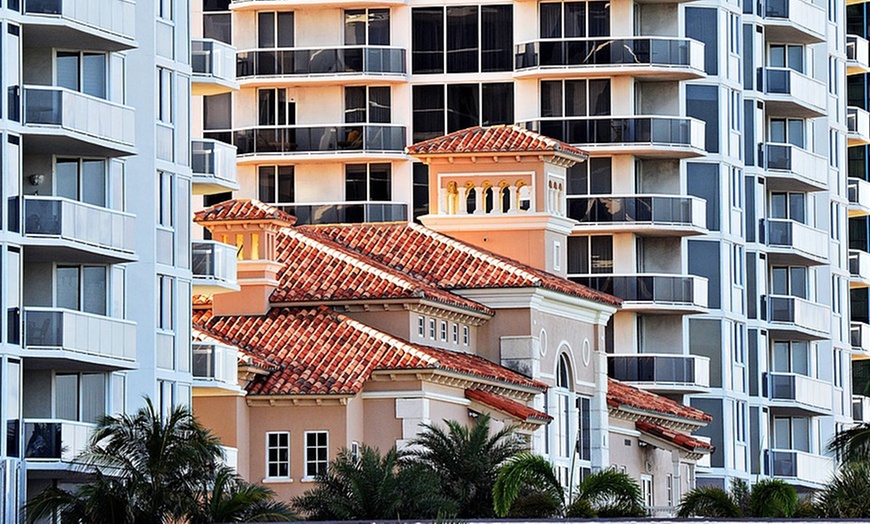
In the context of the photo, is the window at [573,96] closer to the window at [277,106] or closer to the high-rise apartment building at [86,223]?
the window at [277,106]

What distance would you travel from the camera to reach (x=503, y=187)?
11181 cm

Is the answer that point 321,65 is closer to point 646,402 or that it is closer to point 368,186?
point 368,186

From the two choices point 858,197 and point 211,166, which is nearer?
point 211,166

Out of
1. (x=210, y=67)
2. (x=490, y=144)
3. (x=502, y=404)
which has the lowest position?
(x=502, y=404)

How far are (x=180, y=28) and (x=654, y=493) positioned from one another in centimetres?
3452

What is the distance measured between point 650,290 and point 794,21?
56.2 feet

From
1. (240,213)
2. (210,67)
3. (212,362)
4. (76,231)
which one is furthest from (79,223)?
(240,213)

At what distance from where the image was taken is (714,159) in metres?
128

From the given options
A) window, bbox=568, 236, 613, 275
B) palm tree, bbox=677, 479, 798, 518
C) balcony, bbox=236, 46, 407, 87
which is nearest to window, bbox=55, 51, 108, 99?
palm tree, bbox=677, 479, 798, 518

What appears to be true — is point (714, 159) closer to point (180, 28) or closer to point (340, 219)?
point (340, 219)

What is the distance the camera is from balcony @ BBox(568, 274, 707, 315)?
123125 millimetres

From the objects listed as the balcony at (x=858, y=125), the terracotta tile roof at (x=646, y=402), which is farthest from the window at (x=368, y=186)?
the balcony at (x=858, y=125)

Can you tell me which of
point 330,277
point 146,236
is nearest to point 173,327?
point 146,236

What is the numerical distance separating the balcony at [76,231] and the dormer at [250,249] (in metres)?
14.8
